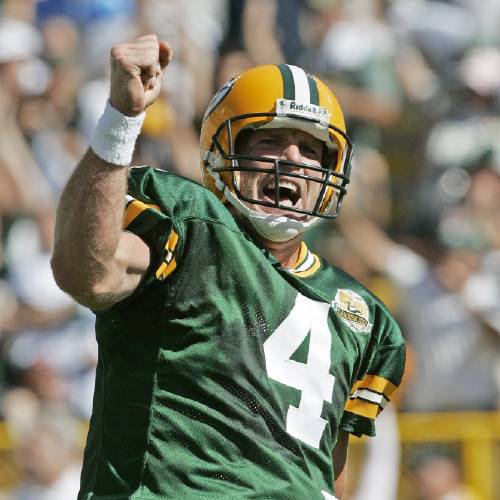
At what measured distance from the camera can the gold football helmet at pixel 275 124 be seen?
2994mm

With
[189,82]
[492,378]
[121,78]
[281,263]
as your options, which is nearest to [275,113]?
[281,263]

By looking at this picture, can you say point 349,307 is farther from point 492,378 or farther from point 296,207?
point 492,378

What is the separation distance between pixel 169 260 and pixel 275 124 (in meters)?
0.62

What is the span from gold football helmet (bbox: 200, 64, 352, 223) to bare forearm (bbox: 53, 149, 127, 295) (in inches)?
22.4

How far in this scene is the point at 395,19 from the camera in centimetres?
793

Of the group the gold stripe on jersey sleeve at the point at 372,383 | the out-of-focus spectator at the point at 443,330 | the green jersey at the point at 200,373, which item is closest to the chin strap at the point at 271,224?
the green jersey at the point at 200,373

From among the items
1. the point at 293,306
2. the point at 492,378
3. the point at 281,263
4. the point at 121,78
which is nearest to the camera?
the point at 121,78

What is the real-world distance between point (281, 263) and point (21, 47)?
203 inches

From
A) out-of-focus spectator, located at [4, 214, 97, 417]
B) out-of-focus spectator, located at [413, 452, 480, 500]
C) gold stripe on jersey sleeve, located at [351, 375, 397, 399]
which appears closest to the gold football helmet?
gold stripe on jersey sleeve, located at [351, 375, 397, 399]

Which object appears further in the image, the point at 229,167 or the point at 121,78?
the point at 229,167

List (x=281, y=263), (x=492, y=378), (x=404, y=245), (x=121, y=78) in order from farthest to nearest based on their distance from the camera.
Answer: (x=404, y=245) < (x=492, y=378) < (x=281, y=263) < (x=121, y=78)

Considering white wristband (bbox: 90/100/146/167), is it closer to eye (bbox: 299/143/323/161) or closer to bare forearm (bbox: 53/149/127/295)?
bare forearm (bbox: 53/149/127/295)

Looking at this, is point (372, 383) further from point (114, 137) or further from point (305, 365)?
point (114, 137)

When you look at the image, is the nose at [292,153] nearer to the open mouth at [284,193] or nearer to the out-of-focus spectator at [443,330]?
the open mouth at [284,193]
